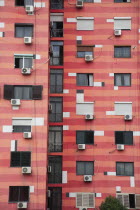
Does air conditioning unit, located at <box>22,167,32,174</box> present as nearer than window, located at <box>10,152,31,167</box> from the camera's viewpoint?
Yes

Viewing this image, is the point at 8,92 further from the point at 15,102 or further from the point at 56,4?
the point at 56,4

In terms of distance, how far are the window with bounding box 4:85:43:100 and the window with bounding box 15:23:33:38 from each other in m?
3.69

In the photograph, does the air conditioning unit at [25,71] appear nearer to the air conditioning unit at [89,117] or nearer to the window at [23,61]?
the window at [23,61]

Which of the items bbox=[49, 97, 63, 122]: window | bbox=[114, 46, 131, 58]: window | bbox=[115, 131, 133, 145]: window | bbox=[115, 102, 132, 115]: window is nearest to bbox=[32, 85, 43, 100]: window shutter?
bbox=[49, 97, 63, 122]: window

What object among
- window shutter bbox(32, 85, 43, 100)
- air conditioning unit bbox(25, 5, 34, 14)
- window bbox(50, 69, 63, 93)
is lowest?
window shutter bbox(32, 85, 43, 100)

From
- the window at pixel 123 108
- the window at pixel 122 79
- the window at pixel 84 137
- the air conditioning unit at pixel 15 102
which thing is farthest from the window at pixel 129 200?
the air conditioning unit at pixel 15 102

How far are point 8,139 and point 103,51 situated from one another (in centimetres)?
961

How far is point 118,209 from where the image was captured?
21328mm

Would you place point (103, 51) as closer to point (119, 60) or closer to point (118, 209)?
point (119, 60)

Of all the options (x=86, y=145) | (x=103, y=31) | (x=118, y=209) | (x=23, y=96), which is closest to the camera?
(x=118, y=209)

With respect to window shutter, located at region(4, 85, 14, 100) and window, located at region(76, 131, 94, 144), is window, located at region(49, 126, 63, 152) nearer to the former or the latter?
window, located at region(76, 131, 94, 144)

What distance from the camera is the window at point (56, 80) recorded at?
2570 cm

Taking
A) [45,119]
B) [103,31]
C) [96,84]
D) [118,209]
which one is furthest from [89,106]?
[118,209]

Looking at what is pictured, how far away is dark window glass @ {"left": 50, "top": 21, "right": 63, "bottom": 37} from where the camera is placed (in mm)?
26594
